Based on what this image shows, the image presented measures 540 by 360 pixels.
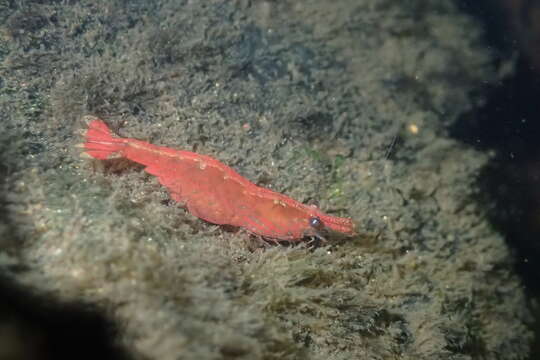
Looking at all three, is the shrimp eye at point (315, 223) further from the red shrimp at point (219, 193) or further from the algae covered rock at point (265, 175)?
the algae covered rock at point (265, 175)

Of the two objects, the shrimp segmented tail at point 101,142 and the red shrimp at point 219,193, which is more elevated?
the shrimp segmented tail at point 101,142


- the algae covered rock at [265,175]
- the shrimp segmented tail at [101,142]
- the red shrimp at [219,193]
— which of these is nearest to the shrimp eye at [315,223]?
the red shrimp at [219,193]

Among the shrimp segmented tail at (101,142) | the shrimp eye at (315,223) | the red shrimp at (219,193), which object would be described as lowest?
the shrimp eye at (315,223)

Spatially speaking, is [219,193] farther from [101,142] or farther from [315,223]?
[101,142]

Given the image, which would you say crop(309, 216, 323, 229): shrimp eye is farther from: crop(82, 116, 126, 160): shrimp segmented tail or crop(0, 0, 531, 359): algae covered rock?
crop(82, 116, 126, 160): shrimp segmented tail

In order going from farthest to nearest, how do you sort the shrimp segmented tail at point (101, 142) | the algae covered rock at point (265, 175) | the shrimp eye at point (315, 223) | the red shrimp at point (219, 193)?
the shrimp eye at point (315, 223)
the red shrimp at point (219, 193)
the shrimp segmented tail at point (101, 142)
the algae covered rock at point (265, 175)

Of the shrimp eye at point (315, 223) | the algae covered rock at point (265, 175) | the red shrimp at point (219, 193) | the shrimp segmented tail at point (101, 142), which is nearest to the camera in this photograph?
the algae covered rock at point (265, 175)

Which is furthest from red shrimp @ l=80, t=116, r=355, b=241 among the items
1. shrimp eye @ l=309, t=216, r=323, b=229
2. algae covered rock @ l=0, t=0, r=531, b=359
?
algae covered rock @ l=0, t=0, r=531, b=359

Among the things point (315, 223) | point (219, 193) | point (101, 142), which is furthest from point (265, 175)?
point (101, 142)
